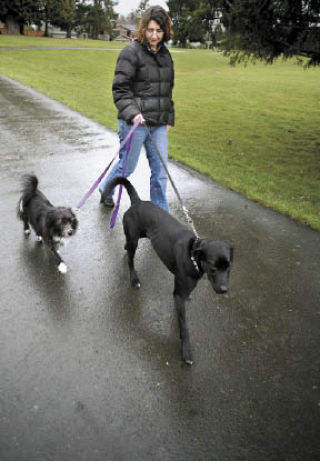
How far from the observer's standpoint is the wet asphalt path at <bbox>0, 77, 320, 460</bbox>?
2359 millimetres

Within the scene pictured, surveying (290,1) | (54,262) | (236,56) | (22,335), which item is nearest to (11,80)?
(236,56)

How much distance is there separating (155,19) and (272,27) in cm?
536

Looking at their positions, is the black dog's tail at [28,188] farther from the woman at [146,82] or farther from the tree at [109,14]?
the tree at [109,14]

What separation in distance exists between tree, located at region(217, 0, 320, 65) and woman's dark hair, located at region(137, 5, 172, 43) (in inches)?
170

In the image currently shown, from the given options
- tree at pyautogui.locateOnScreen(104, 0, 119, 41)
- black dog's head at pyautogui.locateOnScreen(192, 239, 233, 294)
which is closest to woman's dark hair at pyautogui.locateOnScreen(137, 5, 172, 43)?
black dog's head at pyautogui.locateOnScreen(192, 239, 233, 294)

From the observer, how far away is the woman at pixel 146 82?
4.11m

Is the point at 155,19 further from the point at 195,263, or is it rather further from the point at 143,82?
the point at 195,263

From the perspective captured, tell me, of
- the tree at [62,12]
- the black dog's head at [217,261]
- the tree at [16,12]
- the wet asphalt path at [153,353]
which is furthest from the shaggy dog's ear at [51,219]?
the tree at [62,12]

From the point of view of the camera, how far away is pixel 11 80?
62.3 feet

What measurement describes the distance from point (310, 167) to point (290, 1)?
3.67 m

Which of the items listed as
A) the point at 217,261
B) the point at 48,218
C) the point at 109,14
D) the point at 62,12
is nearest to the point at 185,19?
the point at 48,218

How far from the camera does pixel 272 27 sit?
797 cm

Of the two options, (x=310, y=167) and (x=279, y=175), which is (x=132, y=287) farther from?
(x=310, y=167)

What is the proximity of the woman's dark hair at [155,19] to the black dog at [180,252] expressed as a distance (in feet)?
6.22
